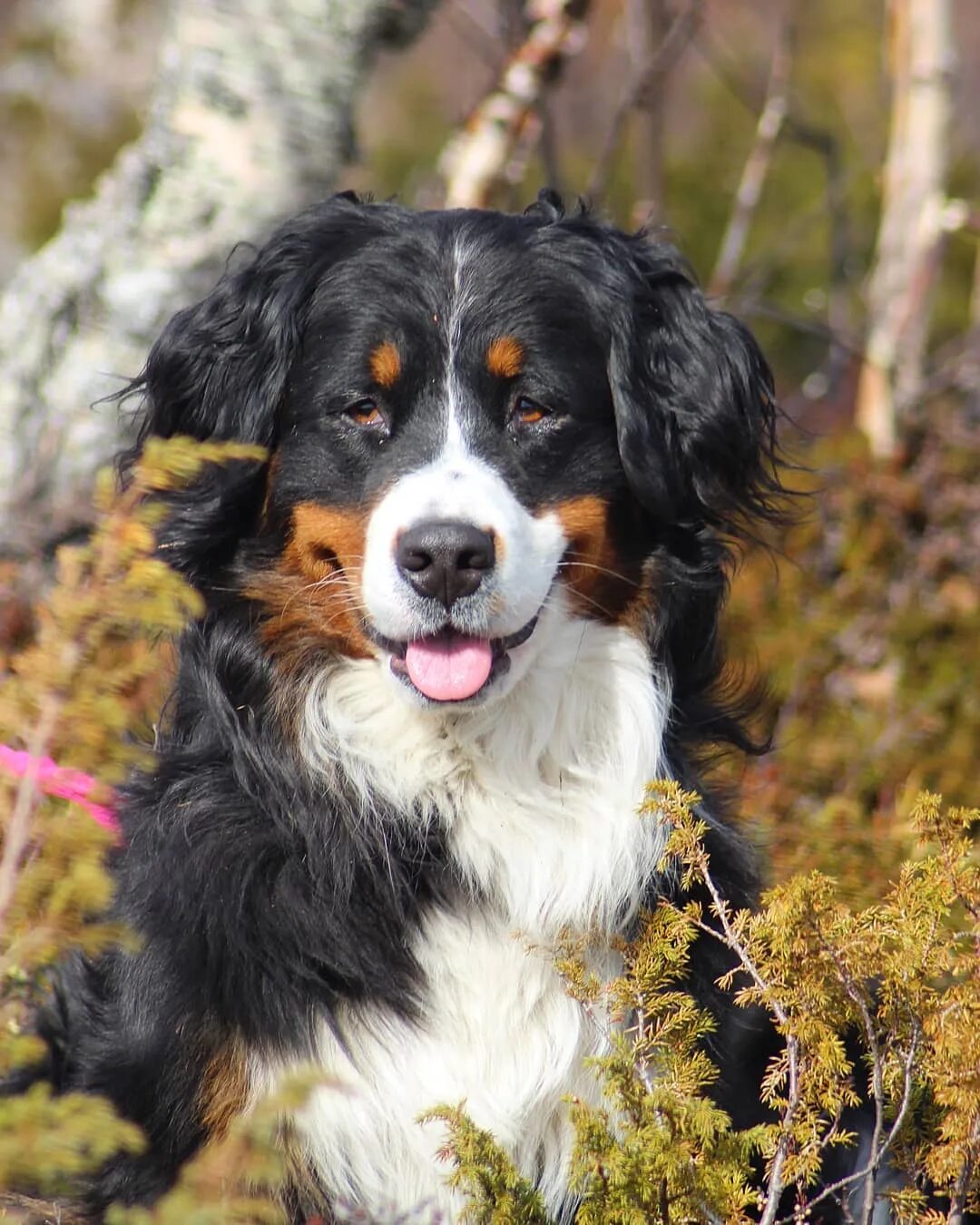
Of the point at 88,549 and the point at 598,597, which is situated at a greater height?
the point at 598,597

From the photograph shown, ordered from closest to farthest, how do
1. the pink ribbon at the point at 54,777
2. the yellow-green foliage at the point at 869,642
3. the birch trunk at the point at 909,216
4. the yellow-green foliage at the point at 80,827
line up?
the yellow-green foliage at the point at 80,827 < the pink ribbon at the point at 54,777 < the yellow-green foliage at the point at 869,642 < the birch trunk at the point at 909,216

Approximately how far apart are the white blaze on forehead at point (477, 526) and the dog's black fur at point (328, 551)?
3.0 inches

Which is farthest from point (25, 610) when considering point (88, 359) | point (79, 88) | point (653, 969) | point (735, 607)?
point (79, 88)

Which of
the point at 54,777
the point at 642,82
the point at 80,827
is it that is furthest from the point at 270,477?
the point at 642,82

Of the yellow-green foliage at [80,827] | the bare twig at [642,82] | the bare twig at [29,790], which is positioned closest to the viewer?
the yellow-green foliage at [80,827]

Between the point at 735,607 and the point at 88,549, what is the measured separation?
14.2ft

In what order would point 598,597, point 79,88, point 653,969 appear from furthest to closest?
1. point 79,88
2. point 598,597
3. point 653,969

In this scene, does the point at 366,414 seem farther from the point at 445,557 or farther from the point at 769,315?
the point at 769,315

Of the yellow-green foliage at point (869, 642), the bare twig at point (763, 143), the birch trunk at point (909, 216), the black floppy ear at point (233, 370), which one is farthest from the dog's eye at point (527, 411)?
the bare twig at point (763, 143)

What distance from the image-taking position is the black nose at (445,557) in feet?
9.26

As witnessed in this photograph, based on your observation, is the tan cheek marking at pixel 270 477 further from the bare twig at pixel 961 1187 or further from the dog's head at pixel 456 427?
the bare twig at pixel 961 1187

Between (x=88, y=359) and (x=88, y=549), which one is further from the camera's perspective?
(x=88, y=359)

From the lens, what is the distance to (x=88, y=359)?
216 inches

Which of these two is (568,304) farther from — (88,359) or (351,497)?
(88,359)
